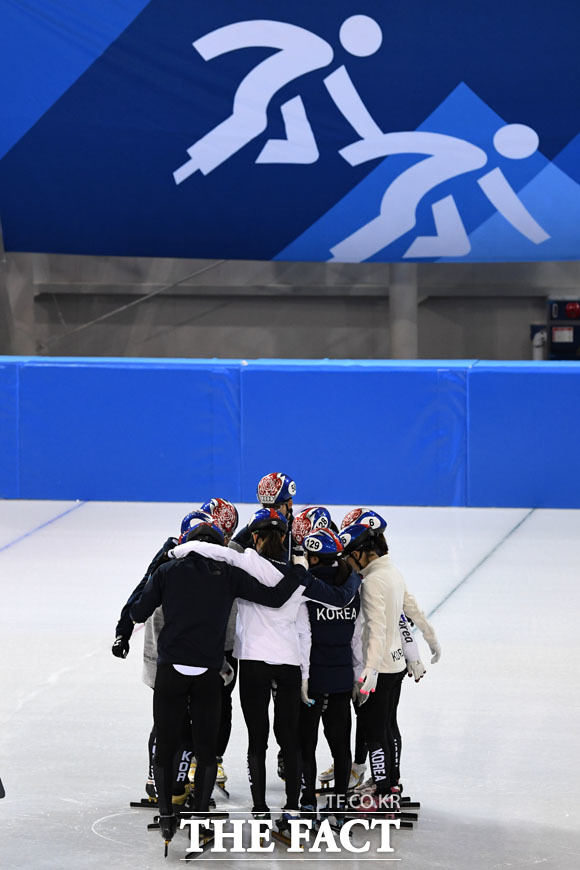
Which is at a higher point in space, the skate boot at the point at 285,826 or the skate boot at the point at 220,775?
the skate boot at the point at 220,775

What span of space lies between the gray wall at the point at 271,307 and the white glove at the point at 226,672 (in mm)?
16788

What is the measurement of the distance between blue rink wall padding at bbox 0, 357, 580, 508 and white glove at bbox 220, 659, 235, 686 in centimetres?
776

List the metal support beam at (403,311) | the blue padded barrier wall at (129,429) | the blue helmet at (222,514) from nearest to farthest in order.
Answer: the blue helmet at (222,514)
the blue padded barrier wall at (129,429)
the metal support beam at (403,311)

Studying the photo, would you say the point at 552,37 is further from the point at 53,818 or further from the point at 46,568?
the point at 53,818

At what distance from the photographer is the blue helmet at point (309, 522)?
5.52 metres

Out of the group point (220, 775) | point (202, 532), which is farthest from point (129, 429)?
point (202, 532)

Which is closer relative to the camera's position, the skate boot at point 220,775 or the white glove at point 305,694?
the white glove at point 305,694

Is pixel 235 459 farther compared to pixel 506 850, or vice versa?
pixel 235 459

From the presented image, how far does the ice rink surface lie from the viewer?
5.36m

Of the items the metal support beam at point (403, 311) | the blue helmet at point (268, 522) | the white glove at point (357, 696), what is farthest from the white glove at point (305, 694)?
the metal support beam at point (403, 311)

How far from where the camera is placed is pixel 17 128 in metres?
15.0

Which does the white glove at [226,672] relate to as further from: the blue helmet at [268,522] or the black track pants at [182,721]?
the blue helmet at [268,522]

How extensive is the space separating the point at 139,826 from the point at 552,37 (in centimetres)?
1088

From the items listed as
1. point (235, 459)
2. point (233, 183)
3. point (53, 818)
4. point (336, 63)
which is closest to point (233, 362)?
point (235, 459)
